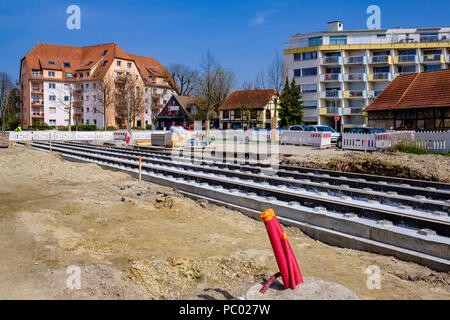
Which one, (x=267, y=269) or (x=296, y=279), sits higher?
(x=296, y=279)

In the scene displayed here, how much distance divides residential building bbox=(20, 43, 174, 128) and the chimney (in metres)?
38.0

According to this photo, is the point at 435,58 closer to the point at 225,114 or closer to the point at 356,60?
the point at 356,60

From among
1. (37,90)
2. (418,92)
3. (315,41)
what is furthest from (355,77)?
(37,90)

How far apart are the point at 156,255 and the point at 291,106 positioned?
55570mm

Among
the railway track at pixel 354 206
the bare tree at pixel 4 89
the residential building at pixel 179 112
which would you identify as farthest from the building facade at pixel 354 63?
the bare tree at pixel 4 89

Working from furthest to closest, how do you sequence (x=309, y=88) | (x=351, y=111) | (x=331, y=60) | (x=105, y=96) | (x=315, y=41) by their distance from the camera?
1. (x=105, y=96)
2. (x=309, y=88)
3. (x=315, y=41)
4. (x=331, y=60)
5. (x=351, y=111)

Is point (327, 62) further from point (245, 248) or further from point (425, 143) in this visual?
point (245, 248)

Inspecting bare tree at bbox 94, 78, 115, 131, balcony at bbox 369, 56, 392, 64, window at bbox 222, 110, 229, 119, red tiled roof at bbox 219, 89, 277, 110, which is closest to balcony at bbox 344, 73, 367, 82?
balcony at bbox 369, 56, 392, 64

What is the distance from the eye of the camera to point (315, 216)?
23.3 feet


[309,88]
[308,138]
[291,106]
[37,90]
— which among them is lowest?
[308,138]

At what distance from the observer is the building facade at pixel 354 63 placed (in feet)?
190

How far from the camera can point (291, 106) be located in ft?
194

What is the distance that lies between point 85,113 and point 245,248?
8114 centimetres

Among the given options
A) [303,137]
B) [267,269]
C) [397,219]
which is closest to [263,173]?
[397,219]
